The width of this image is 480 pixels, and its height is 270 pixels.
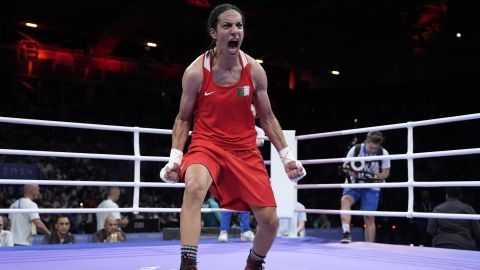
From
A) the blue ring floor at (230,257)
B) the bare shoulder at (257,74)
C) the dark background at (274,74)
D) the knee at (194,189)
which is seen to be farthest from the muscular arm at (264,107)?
the dark background at (274,74)

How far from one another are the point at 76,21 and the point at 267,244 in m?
13.7

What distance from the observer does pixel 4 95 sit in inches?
610

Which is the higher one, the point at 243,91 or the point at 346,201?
the point at 243,91

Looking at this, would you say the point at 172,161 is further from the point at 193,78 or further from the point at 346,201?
the point at 346,201

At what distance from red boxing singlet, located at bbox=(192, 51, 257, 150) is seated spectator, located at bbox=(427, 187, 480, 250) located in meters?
2.80

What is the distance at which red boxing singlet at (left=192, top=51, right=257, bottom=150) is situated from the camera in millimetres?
2396

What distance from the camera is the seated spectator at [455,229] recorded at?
4.46 m

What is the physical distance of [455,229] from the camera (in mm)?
4512

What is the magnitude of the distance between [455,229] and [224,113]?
298 cm

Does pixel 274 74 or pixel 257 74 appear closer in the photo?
pixel 257 74

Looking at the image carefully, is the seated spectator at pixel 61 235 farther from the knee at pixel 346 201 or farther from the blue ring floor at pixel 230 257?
the knee at pixel 346 201

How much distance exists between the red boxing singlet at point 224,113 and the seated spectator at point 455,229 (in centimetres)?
280

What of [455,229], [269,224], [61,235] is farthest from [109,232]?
[269,224]

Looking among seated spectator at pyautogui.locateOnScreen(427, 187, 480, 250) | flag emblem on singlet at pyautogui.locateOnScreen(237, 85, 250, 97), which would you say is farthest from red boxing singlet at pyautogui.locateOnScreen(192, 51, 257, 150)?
seated spectator at pyautogui.locateOnScreen(427, 187, 480, 250)
